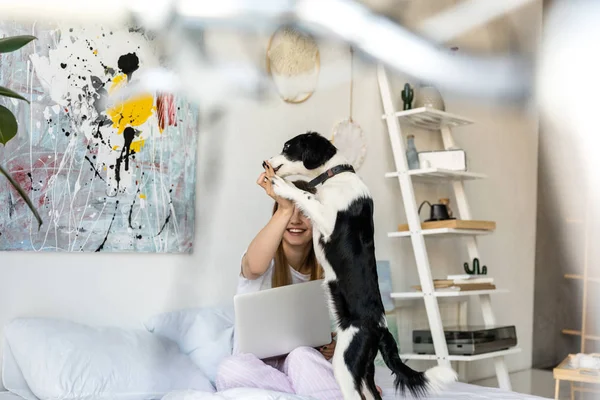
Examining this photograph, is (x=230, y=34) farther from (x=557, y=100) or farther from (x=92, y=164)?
(x=557, y=100)

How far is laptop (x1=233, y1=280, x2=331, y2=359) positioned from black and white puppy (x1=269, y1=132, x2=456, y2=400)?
0.31ft

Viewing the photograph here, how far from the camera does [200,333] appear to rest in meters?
1.34

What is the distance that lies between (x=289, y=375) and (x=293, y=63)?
2.82 feet

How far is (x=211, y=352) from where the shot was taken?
4.26 feet

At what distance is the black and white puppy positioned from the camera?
1005 millimetres

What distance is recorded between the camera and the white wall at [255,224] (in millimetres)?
1274

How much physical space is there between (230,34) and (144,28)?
8.8 inches

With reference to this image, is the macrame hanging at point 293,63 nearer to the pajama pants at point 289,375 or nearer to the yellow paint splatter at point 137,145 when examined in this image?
the yellow paint splatter at point 137,145

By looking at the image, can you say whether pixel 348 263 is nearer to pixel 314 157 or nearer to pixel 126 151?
pixel 314 157

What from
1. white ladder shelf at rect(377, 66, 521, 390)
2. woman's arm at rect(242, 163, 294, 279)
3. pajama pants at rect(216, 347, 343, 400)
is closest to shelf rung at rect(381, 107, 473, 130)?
white ladder shelf at rect(377, 66, 521, 390)

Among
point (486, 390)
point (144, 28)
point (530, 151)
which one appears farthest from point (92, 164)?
point (530, 151)

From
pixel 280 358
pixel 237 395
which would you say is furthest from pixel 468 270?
pixel 237 395

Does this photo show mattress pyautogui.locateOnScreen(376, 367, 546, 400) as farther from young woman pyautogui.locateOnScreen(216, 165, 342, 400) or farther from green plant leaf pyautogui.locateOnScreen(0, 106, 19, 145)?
green plant leaf pyautogui.locateOnScreen(0, 106, 19, 145)

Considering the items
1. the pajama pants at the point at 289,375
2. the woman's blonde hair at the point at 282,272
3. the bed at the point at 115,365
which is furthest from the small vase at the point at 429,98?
the pajama pants at the point at 289,375
